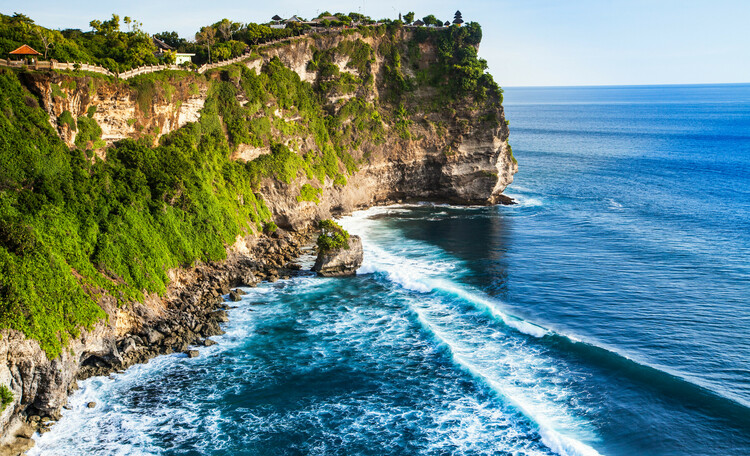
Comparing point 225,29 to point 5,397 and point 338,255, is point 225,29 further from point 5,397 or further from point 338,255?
point 5,397

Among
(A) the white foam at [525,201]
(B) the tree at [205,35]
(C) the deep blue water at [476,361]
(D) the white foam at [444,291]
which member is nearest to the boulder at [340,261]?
(D) the white foam at [444,291]

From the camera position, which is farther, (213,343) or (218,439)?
(213,343)

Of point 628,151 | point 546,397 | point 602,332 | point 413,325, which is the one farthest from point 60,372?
point 628,151

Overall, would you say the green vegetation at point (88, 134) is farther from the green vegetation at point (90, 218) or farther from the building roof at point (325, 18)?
the building roof at point (325, 18)

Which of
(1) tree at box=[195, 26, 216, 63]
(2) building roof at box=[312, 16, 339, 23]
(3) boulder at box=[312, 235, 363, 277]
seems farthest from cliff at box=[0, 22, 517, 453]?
(1) tree at box=[195, 26, 216, 63]

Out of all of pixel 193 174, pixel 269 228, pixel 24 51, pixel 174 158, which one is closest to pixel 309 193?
pixel 269 228

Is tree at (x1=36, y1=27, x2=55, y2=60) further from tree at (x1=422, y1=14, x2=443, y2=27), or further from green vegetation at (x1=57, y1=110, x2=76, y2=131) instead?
tree at (x1=422, y1=14, x2=443, y2=27)

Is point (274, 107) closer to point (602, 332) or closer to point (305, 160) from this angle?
point (305, 160)
